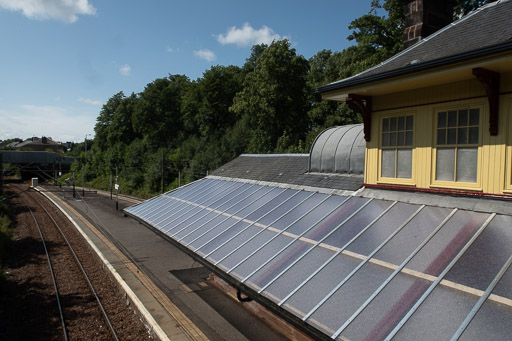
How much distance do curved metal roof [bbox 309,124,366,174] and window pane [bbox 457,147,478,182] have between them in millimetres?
3854

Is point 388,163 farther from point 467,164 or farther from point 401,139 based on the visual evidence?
point 467,164

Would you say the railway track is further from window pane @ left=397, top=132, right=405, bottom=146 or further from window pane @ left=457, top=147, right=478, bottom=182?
window pane @ left=457, top=147, right=478, bottom=182

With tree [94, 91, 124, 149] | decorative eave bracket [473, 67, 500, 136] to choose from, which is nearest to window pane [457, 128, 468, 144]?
decorative eave bracket [473, 67, 500, 136]

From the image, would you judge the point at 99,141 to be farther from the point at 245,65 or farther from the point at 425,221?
the point at 425,221

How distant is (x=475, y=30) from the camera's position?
8062 mm

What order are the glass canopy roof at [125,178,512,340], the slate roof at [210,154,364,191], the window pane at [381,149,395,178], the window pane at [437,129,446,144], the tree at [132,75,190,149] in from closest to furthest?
the glass canopy roof at [125,178,512,340]
the window pane at [437,129,446,144]
the window pane at [381,149,395,178]
the slate roof at [210,154,364,191]
the tree at [132,75,190,149]

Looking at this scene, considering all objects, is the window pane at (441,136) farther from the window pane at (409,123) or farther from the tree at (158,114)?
the tree at (158,114)

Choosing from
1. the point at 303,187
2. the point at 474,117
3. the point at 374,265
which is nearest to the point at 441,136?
the point at 474,117

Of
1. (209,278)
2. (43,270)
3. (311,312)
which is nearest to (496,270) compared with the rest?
(311,312)

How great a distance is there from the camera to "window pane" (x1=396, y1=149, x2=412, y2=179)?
28.5ft

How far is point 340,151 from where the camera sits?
12.4 m

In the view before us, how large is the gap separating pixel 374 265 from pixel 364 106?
16.7 ft

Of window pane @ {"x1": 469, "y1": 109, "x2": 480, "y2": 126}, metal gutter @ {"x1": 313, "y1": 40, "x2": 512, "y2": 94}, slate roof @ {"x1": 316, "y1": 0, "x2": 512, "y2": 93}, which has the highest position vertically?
slate roof @ {"x1": 316, "y1": 0, "x2": 512, "y2": 93}

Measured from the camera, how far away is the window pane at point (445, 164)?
7.70 metres
